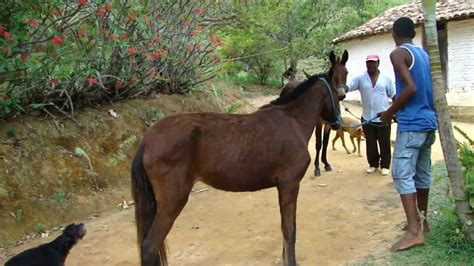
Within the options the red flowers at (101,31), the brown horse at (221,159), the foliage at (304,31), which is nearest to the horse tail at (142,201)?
the brown horse at (221,159)

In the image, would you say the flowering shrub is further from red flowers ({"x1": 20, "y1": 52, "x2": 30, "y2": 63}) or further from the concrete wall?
the concrete wall

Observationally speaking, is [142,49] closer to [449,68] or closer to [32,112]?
[32,112]

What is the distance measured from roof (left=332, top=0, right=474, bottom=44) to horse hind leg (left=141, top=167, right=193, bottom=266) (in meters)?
13.1

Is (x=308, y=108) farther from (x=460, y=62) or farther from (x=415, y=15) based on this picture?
(x=415, y=15)

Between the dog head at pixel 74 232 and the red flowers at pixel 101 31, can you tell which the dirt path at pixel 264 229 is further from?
the red flowers at pixel 101 31

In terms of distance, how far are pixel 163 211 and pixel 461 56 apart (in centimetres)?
1418

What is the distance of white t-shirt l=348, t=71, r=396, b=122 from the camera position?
281 inches

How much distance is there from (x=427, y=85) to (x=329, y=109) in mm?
1021

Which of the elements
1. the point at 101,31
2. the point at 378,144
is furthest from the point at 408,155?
the point at 101,31

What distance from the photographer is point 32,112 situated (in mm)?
7086

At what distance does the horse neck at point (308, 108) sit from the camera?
4.55 meters

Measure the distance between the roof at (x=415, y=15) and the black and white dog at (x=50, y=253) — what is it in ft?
45.4

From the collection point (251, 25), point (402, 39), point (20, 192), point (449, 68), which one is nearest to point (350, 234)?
point (402, 39)

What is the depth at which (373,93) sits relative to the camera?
23.4ft
